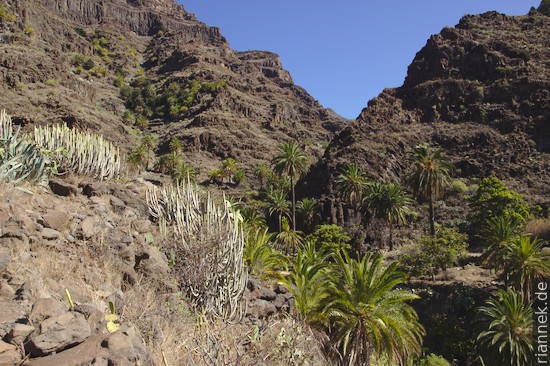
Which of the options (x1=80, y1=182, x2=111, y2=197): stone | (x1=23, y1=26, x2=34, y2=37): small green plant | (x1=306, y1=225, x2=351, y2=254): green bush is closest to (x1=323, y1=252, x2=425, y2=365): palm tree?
(x1=80, y1=182, x2=111, y2=197): stone

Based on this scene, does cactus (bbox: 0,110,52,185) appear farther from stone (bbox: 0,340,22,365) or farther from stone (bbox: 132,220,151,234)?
stone (bbox: 0,340,22,365)

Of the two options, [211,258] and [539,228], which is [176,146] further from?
[211,258]

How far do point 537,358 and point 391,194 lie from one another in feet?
86.2

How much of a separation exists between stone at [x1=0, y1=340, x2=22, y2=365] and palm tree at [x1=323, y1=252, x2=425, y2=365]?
10576mm

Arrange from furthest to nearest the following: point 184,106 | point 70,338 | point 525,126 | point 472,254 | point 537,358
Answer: point 184,106, point 525,126, point 472,254, point 537,358, point 70,338

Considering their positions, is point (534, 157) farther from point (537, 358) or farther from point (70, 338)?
point (70, 338)

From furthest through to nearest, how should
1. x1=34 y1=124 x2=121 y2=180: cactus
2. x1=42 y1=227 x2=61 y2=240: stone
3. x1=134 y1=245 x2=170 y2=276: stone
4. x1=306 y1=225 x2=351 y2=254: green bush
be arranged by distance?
x1=306 y1=225 x2=351 y2=254: green bush, x1=34 y1=124 x2=121 y2=180: cactus, x1=134 y1=245 x2=170 y2=276: stone, x1=42 y1=227 x2=61 y2=240: stone

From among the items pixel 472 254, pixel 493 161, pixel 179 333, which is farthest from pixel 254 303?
pixel 493 161

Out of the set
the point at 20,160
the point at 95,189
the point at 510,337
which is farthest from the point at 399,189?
the point at 20,160

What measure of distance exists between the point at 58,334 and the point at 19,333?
1.19 feet

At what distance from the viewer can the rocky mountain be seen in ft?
213

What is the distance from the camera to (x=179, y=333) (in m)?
6.21

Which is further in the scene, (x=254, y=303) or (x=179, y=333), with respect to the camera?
(x=254, y=303)

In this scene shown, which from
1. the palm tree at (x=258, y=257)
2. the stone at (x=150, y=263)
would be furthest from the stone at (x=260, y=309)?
the stone at (x=150, y=263)
